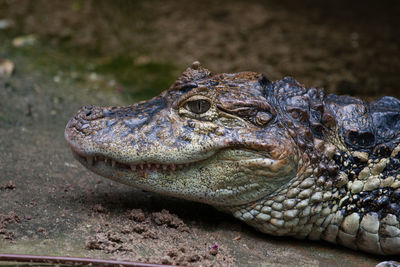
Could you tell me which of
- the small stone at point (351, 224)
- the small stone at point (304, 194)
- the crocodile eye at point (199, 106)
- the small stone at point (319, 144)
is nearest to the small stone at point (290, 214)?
the small stone at point (304, 194)

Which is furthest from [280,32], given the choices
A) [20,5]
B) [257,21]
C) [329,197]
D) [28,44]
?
[329,197]

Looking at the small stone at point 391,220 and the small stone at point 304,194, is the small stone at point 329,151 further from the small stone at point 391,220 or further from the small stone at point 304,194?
the small stone at point 391,220

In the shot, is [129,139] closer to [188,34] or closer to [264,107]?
[264,107]

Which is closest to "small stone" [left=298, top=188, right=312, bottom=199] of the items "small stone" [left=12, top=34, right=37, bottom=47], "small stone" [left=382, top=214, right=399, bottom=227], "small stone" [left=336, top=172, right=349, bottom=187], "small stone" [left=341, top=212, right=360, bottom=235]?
Answer: "small stone" [left=336, top=172, right=349, bottom=187]

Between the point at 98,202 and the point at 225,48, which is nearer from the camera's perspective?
the point at 98,202

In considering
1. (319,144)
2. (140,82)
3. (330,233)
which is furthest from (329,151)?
(140,82)

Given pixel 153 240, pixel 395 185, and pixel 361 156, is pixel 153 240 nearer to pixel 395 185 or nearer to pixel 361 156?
pixel 361 156
